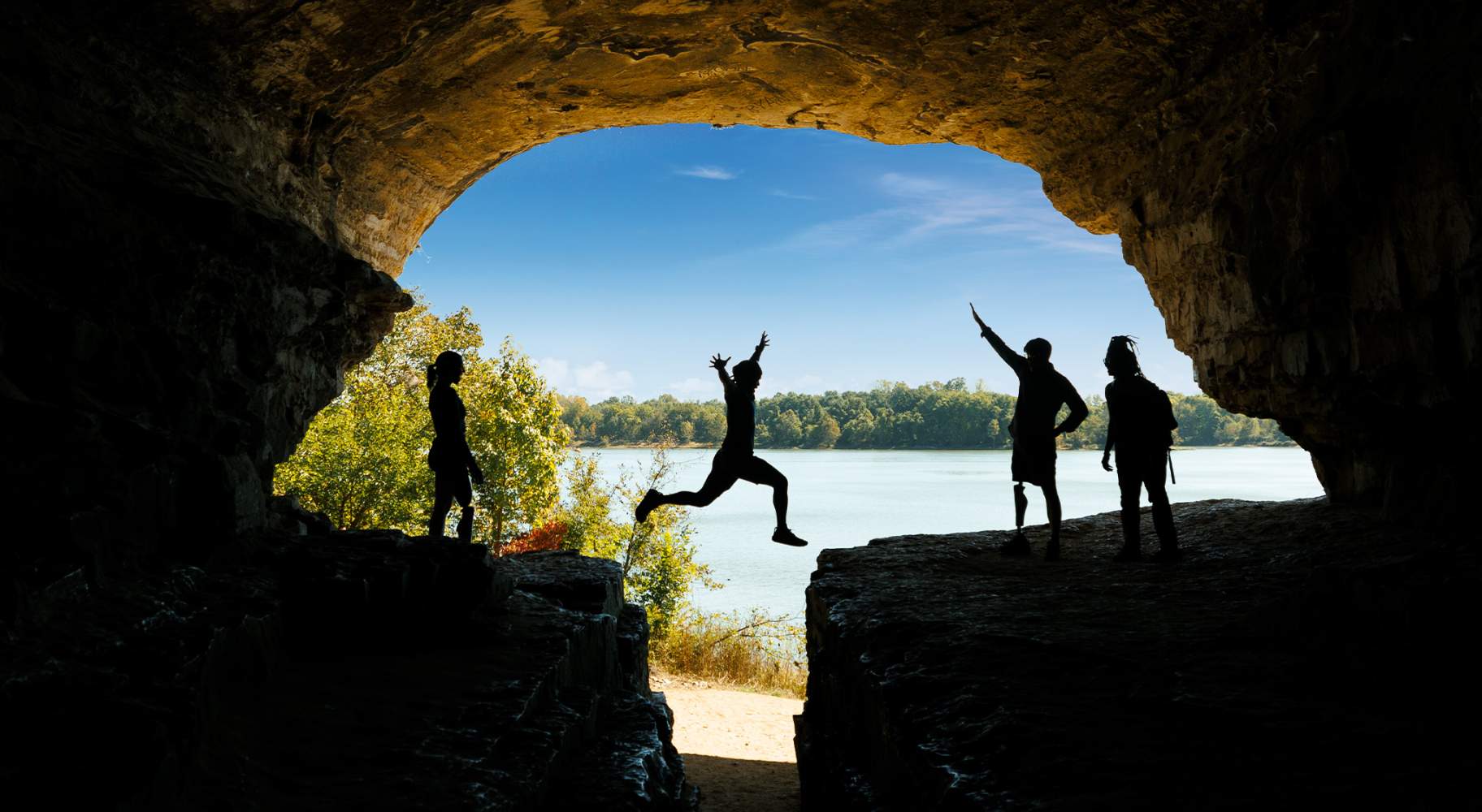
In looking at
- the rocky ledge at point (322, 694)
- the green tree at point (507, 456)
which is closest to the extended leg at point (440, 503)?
the rocky ledge at point (322, 694)

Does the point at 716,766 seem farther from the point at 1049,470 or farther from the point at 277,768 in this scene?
the point at 277,768

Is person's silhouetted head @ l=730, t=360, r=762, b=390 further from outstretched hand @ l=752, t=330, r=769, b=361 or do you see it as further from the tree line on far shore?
the tree line on far shore

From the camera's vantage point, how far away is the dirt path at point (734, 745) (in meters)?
9.39

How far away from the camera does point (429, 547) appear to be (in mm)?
5070

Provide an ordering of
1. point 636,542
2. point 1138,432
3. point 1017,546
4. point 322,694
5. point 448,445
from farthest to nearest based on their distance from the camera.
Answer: point 636,542, point 1017,546, point 448,445, point 1138,432, point 322,694

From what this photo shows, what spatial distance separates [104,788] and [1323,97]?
7.64 m

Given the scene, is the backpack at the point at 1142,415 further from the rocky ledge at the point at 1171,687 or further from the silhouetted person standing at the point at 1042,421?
the rocky ledge at the point at 1171,687

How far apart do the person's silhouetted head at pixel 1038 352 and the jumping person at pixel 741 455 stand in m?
2.34

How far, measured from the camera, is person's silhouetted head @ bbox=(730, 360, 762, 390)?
21.5 ft

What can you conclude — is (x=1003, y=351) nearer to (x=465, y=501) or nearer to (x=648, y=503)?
(x=648, y=503)

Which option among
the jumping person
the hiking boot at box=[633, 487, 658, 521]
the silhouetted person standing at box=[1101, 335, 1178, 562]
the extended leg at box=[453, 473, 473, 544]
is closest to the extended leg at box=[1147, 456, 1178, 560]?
the silhouetted person standing at box=[1101, 335, 1178, 562]

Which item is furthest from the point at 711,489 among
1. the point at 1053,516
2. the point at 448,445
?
the point at 1053,516

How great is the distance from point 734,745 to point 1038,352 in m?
8.92

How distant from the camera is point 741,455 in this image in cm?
662
